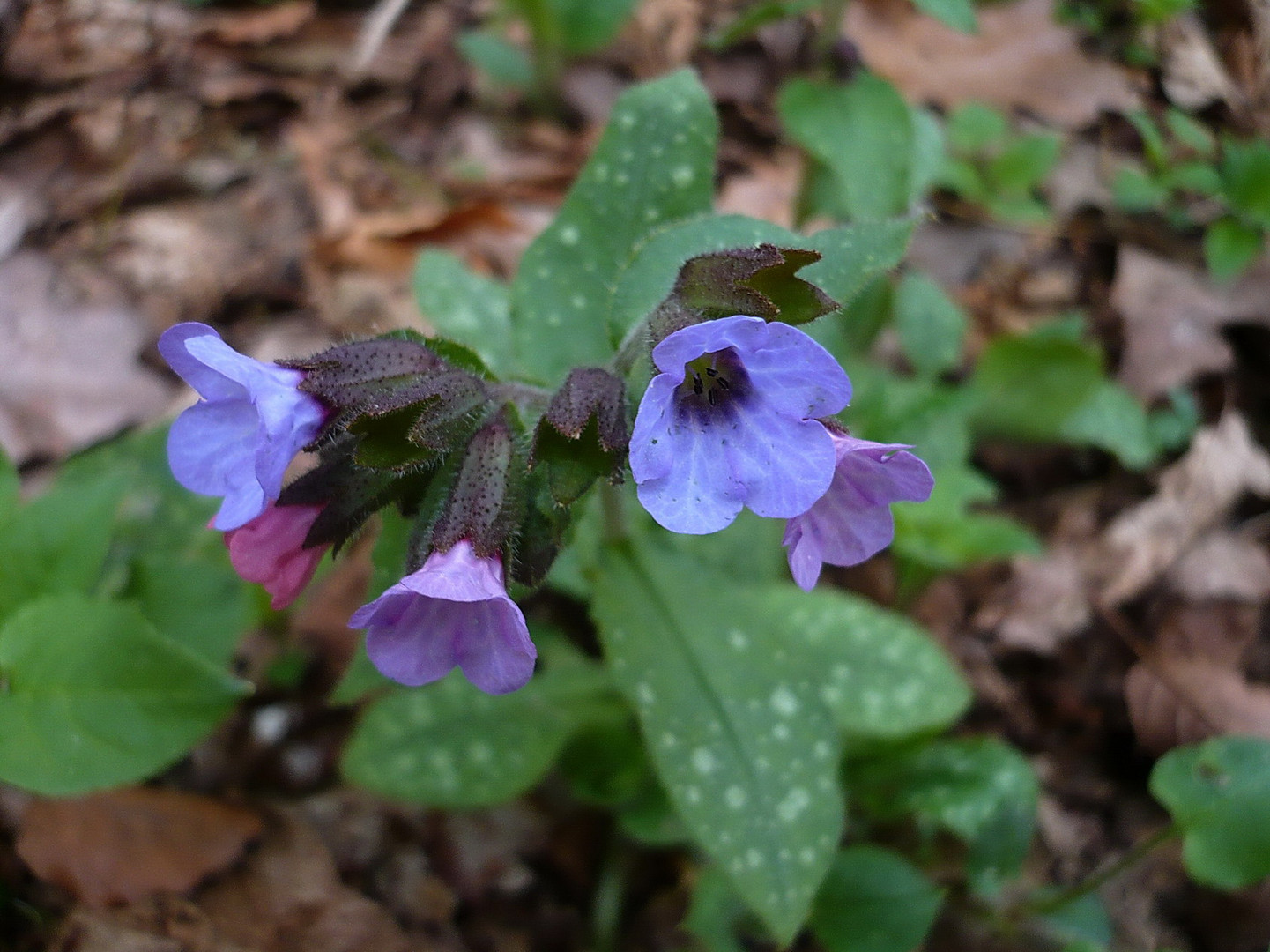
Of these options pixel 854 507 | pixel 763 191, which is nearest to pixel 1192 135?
pixel 763 191

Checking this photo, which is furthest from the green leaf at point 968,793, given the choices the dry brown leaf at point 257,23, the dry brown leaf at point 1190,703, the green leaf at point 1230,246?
the dry brown leaf at point 257,23

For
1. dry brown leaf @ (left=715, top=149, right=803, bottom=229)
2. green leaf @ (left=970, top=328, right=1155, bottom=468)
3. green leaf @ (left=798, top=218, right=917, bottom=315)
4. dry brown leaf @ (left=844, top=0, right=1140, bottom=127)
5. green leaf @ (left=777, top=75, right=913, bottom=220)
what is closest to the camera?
green leaf @ (left=798, top=218, right=917, bottom=315)

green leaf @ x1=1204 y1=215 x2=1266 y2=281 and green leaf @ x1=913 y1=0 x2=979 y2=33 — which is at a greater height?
green leaf @ x1=913 y1=0 x2=979 y2=33

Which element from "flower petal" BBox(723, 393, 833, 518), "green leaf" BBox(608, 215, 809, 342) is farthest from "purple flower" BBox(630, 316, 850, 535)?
"green leaf" BBox(608, 215, 809, 342)

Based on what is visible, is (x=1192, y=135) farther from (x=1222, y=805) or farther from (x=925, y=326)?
(x=1222, y=805)

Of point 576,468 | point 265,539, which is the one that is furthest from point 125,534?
point 576,468

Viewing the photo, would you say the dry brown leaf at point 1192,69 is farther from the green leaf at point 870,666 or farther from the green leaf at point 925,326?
the green leaf at point 870,666

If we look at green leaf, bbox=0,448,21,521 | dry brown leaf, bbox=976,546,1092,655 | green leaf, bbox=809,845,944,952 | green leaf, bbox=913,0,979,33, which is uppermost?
green leaf, bbox=913,0,979,33

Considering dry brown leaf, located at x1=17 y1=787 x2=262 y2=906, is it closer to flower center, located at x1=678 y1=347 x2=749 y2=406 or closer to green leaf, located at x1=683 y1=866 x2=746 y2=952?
green leaf, located at x1=683 y1=866 x2=746 y2=952

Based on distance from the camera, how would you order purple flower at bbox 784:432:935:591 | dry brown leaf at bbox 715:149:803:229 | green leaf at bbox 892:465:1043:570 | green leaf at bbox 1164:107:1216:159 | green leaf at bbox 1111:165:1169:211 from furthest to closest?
dry brown leaf at bbox 715:149:803:229
green leaf at bbox 1111:165:1169:211
green leaf at bbox 1164:107:1216:159
green leaf at bbox 892:465:1043:570
purple flower at bbox 784:432:935:591
